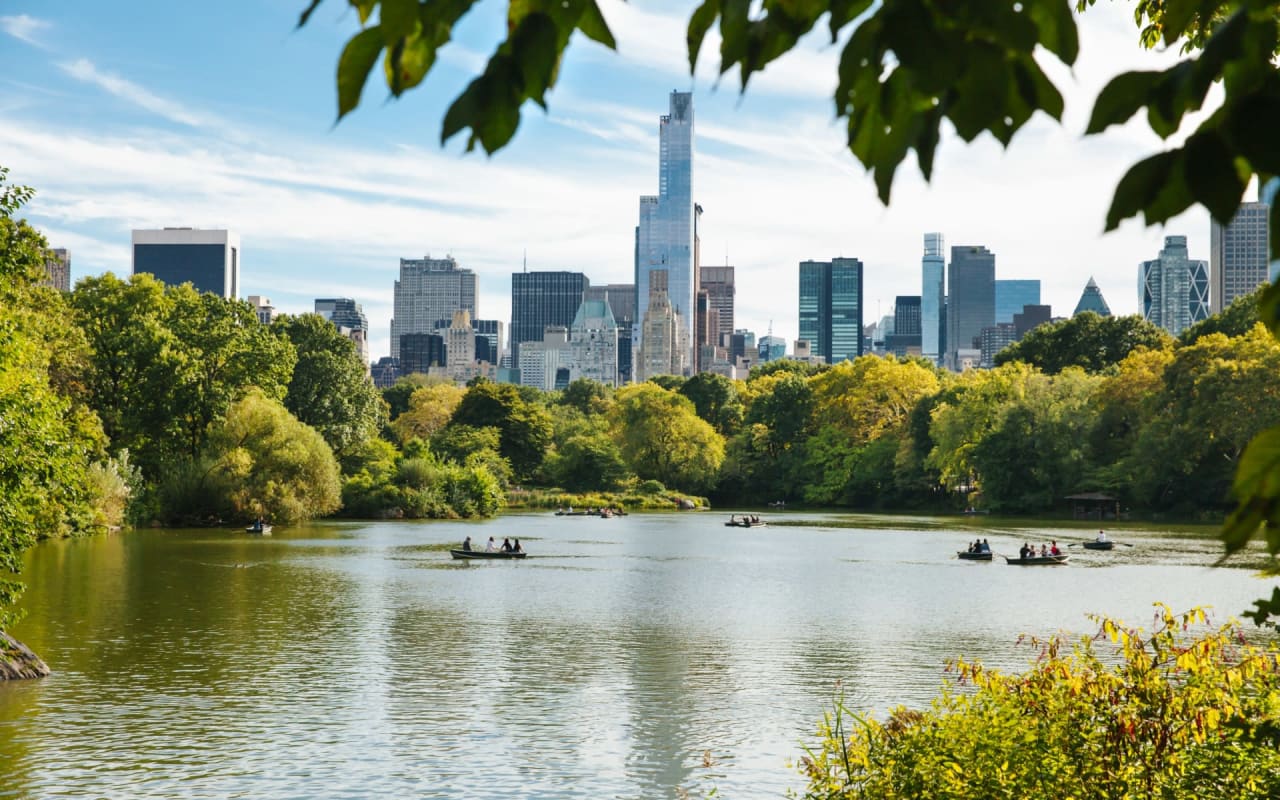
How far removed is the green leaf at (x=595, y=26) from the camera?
2.24m

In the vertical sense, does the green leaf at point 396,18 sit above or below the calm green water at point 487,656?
above

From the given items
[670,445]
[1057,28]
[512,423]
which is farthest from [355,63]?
[670,445]

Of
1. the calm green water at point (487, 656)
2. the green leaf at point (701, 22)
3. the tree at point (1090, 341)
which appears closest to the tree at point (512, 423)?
the tree at point (1090, 341)

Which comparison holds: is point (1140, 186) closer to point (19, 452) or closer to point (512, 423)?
point (19, 452)

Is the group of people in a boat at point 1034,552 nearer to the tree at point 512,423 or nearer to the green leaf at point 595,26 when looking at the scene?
the green leaf at point 595,26

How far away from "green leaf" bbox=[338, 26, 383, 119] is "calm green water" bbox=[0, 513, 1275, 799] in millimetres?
11895

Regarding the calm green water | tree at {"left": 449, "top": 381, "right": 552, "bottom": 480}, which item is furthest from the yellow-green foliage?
tree at {"left": 449, "top": 381, "right": 552, "bottom": 480}

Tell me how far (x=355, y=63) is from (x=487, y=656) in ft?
68.4

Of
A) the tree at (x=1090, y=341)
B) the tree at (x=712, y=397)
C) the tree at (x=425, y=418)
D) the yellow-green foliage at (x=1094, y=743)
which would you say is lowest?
the yellow-green foliage at (x=1094, y=743)

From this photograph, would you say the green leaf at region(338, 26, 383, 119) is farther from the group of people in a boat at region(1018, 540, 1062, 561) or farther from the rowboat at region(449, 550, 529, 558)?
the group of people in a boat at region(1018, 540, 1062, 561)

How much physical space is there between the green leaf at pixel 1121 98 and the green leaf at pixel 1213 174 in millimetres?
166

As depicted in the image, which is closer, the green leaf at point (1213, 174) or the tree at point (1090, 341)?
the green leaf at point (1213, 174)

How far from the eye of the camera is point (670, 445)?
95.9m

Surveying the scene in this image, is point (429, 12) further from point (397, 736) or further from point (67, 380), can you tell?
point (67, 380)
